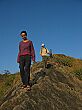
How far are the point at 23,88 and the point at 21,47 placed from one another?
5.18 feet

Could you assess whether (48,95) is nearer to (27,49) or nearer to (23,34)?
(27,49)

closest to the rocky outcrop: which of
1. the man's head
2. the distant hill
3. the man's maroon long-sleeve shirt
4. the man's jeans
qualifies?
the distant hill

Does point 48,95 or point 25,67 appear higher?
point 25,67

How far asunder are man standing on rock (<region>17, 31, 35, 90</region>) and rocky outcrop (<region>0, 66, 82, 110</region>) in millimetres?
566

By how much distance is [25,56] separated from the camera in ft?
33.6

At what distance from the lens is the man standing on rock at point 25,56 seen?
10211 mm

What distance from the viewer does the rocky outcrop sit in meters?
9.59

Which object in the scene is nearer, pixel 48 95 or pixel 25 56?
pixel 25 56

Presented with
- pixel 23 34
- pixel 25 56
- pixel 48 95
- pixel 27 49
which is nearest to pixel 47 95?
pixel 48 95

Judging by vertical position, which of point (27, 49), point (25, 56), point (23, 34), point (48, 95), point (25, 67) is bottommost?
point (48, 95)

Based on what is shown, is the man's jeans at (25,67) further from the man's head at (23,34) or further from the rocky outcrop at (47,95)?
the man's head at (23,34)

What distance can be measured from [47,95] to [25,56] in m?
1.73

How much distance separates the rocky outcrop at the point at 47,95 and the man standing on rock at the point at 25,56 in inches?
22.3

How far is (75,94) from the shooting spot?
37.7ft
